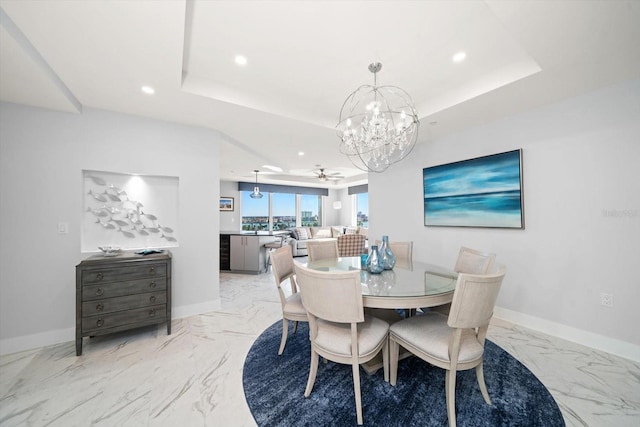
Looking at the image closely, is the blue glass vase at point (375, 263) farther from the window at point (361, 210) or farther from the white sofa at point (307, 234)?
the window at point (361, 210)

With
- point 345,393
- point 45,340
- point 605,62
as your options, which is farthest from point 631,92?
point 45,340

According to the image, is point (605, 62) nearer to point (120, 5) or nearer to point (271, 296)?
point (120, 5)

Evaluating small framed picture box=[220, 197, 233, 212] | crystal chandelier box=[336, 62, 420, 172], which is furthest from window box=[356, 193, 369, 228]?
crystal chandelier box=[336, 62, 420, 172]

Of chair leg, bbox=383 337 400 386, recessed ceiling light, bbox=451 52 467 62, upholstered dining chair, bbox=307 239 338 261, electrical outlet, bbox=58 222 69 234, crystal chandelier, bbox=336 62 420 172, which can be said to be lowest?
chair leg, bbox=383 337 400 386

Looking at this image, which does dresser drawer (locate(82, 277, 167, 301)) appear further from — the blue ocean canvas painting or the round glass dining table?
the blue ocean canvas painting

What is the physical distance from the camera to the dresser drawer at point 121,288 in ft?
7.24

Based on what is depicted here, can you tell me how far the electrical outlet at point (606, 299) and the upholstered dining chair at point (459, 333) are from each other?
5.52 feet

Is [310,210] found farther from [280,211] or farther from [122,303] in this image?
[122,303]

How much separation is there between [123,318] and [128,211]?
122cm

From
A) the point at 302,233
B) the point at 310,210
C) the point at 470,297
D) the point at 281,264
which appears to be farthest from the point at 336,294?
the point at 310,210

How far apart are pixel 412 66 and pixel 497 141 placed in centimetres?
166

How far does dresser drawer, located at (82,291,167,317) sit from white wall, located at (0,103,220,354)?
1.48ft

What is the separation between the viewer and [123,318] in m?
2.32

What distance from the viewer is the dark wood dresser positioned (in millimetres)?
2186
